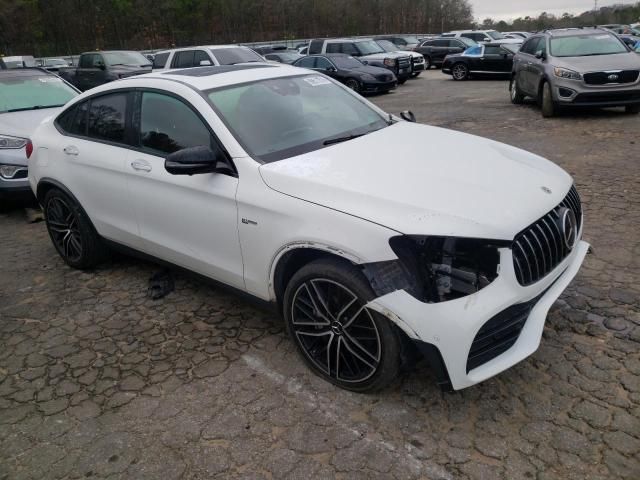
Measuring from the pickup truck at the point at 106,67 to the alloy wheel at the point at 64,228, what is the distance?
11.8m

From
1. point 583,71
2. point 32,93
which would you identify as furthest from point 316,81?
point 583,71

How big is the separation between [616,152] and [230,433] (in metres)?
7.08

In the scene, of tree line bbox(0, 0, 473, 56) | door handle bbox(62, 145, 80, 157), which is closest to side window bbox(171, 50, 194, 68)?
door handle bbox(62, 145, 80, 157)

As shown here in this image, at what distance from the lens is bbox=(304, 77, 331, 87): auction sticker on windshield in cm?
405

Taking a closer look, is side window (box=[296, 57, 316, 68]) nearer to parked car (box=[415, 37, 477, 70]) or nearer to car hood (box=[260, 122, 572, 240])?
parked car (box=[415, 37, 477, 70])

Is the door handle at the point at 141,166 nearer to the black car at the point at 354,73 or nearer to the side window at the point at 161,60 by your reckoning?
the side window at the point at 161,60

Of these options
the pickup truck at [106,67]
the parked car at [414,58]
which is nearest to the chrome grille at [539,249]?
the pickup truck at [106,67]

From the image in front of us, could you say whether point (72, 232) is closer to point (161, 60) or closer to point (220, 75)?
point (220, 75)

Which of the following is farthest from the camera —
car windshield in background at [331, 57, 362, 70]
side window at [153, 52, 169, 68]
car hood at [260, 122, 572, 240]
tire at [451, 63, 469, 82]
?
tire at [451, 63, 469, 82]

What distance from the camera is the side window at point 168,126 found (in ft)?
11.2

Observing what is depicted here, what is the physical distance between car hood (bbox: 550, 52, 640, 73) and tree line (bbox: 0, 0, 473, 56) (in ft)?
129

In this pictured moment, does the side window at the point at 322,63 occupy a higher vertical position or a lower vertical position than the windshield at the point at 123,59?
lower

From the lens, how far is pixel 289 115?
11.7 feet

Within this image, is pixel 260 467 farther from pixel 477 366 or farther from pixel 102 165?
pixel 102 165
